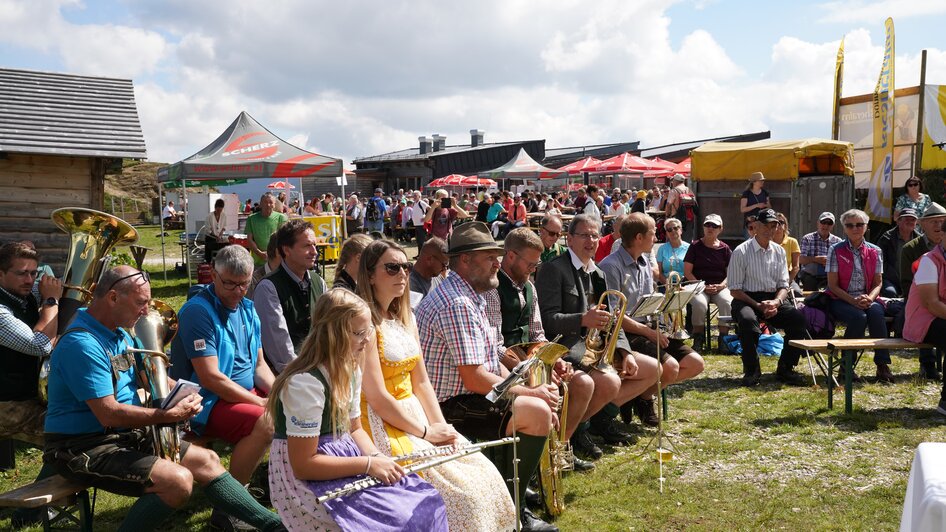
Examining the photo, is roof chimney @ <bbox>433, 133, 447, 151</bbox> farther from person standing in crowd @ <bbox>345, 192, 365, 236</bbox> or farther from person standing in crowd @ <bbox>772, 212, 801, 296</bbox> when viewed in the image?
person standing in crowd @ <bbox>772, 212, 801, 296</bbox>

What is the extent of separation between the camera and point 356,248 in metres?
5.28

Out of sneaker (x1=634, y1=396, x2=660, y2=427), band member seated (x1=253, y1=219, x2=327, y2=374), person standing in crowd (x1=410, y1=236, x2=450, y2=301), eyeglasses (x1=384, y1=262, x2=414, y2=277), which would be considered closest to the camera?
eyeglasses (x1=384, y1=262, x2=414, y2=277)

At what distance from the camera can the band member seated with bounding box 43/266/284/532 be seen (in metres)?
3.60

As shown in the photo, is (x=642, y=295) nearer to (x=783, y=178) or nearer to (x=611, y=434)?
A: (x=611, y=434)

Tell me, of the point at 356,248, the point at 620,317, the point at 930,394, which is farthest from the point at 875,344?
the point at 356,248

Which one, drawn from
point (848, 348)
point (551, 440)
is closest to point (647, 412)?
point (848, 348)

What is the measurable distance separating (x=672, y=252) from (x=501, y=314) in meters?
4.73

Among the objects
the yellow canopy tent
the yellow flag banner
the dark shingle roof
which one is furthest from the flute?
the yellow flag banner

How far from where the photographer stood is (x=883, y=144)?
1559 cm

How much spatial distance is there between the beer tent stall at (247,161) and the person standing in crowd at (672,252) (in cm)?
650

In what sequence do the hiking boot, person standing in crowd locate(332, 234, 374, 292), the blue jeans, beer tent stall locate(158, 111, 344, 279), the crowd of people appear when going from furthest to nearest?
beer tent stall locate(158, 111, 344, 279) → the blue jeans → the hiking boot → person standing in crowd locate(332, 234, 374, 292) → the crowd of people

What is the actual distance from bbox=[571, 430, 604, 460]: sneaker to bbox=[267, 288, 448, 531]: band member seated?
260 centimetres

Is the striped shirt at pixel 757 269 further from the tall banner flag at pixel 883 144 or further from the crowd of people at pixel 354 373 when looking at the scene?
the tall banner flag at pixel 883 144

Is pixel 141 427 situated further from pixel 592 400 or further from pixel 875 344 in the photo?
pixel 875 344
